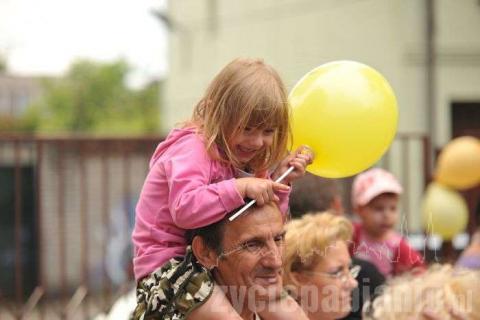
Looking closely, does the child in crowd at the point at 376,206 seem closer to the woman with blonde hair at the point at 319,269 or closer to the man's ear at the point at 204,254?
the woman with blonde hair at the point at 319,269

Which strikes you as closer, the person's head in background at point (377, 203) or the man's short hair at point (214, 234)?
the man's short hair at point (214, 234)

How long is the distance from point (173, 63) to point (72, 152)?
8.40 m

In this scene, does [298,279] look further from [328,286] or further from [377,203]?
[377,203]

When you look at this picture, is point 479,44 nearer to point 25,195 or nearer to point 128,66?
point 25,195

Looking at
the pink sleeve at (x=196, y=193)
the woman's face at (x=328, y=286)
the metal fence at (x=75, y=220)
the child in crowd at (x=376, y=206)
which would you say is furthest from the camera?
the metal fence at (x=75, y=220)

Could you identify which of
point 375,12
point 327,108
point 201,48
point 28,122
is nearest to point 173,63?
point 201,48

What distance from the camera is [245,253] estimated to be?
2100 millimetres

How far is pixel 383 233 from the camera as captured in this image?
420 centimetres

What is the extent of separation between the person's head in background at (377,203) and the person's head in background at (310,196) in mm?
641

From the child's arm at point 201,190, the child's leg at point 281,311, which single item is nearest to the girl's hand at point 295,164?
the child's arm at point 201,190

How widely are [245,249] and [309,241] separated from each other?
2.22 feet

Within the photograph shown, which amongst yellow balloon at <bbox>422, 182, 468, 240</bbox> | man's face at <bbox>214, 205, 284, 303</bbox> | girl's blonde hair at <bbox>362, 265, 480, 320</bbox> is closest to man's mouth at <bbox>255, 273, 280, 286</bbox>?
man's face at <bbox>214, 205, 284, 303</bbox>

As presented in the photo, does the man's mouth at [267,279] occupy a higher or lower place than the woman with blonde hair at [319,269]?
higher

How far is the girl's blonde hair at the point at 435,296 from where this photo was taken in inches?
95.1
